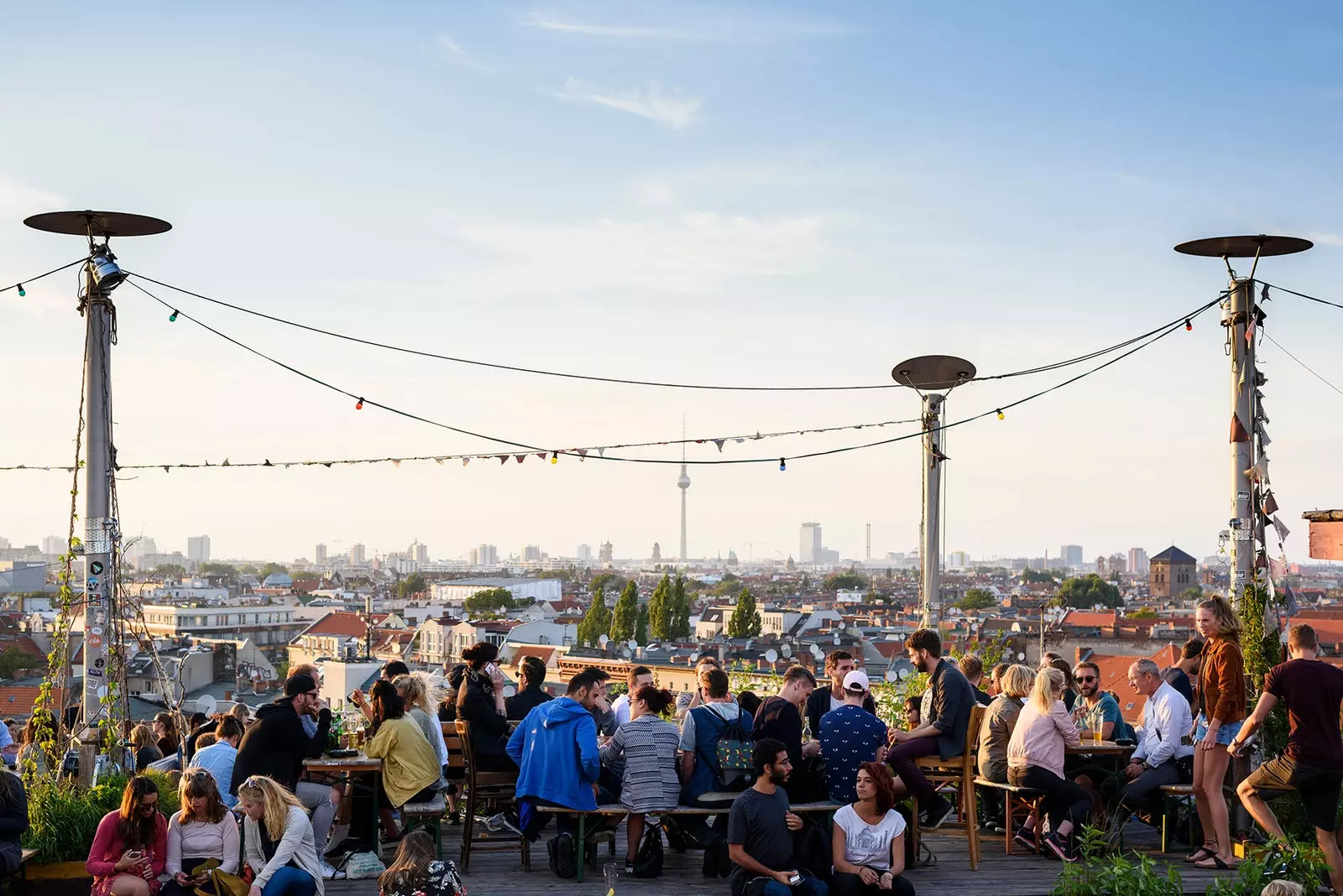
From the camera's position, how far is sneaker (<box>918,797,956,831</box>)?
850 centimetres

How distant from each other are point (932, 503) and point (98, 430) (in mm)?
6901

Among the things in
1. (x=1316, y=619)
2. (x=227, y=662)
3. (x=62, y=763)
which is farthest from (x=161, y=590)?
(x=62, y=763)

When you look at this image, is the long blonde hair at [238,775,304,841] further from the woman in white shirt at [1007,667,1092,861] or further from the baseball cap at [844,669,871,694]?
the woman in white shirt at [1007,667,1092,861]

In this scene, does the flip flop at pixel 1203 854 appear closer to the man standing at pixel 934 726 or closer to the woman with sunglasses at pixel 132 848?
the man standing at pixel 934 726

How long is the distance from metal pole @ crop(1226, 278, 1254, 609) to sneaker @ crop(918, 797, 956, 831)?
98.6 inches

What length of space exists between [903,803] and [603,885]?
1.80 m

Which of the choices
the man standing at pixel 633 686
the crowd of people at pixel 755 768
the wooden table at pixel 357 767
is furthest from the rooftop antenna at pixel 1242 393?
the wooden table at pixel 357 767

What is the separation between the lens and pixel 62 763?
8.23 meters

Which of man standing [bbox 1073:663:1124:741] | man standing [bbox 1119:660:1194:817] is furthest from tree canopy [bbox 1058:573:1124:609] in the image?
man standing [bbox 1119:660:1194:817]

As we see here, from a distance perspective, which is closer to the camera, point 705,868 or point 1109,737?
point 705,868

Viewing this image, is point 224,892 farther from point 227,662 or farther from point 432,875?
point 227,662

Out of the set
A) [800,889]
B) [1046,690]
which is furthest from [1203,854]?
[800,889]

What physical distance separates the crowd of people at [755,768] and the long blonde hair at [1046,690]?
1cm

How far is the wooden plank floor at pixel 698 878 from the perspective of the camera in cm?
737
